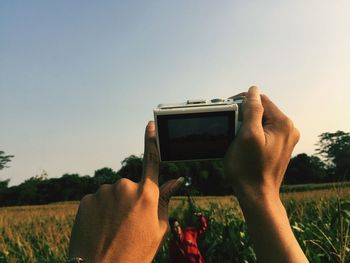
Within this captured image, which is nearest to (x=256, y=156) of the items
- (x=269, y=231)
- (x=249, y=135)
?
(x=249, y=135)

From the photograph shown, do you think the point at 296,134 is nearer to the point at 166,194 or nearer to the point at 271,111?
the point at 271,111

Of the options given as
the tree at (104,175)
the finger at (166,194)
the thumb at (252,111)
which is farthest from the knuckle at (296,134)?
the tree at (104,175)

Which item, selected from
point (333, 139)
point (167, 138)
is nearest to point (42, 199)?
point (333, 139)

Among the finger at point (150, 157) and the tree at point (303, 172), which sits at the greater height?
the finger at point (150, 157)

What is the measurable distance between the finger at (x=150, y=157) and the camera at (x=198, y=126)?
0.03m

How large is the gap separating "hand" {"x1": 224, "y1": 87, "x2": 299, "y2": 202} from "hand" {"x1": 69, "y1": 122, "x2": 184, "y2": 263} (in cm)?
24

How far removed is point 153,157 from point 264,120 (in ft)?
1.29

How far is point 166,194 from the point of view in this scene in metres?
1.28

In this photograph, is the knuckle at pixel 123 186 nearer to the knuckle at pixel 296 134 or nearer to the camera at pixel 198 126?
the camera at pixel 198 126

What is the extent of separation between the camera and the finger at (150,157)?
45.9 inches

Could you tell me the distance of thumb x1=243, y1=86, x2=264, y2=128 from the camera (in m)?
1.19

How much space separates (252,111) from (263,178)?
206mm

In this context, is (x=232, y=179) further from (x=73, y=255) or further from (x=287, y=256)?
(x=73, y=255)

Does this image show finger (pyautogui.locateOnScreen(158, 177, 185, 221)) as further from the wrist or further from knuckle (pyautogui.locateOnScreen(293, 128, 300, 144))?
knuckle (pyautogui.locateOnScreen(293, 128, 300, 144))
